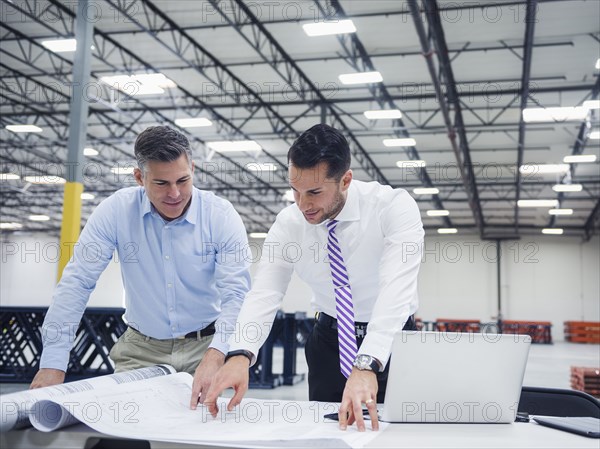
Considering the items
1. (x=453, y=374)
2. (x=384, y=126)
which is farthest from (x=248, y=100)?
(x=453, y=374)

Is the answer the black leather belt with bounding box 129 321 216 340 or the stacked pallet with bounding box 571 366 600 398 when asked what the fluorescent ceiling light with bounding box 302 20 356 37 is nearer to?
the stacked pallet with bounding box 571 366 600 398

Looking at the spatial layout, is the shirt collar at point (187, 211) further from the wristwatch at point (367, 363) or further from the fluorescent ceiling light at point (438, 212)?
the fluorescent ceiling light at point (438, 212)

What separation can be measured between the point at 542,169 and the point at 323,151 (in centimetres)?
1629

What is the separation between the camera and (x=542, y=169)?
1675 cm

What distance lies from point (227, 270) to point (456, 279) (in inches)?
914

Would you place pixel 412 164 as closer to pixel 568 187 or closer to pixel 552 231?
pixel 568 187

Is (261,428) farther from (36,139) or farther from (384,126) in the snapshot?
(36,139)

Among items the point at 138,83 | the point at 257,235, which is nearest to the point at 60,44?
the point at 138,83

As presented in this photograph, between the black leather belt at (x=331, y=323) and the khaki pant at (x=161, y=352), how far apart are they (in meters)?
0.44

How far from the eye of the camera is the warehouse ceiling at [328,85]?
33.2 ft

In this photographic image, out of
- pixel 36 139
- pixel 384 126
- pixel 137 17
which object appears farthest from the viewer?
pixel 36 139

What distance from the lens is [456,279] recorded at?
24438 mm

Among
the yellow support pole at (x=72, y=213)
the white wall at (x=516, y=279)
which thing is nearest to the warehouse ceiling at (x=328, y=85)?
the yellow support pole at (x=72, y=213)

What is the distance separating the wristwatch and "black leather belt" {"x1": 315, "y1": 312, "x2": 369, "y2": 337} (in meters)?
0.52
